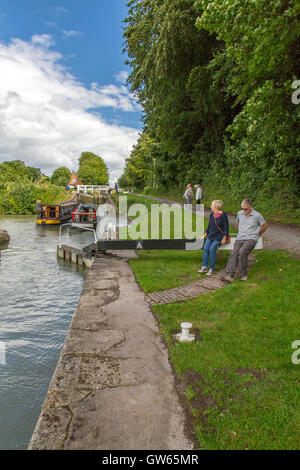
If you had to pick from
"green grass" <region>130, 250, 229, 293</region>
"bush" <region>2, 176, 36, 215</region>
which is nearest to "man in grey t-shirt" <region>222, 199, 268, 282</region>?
"green grass" <region>130, 250, 229, 293</region>

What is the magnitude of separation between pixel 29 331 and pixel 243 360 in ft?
15.9

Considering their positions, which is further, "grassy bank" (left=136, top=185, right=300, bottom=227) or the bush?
the bush

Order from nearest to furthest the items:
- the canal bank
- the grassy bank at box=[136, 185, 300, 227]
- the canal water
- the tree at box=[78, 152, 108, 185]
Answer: the canal bank < the canal water < the grassy bank at box=[136, 185, 300, 227] < the tree at box=[78, 152, 108, 185]

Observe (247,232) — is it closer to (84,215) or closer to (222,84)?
(222,84)

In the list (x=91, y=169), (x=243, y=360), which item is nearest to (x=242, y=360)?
(x=243, y=360)

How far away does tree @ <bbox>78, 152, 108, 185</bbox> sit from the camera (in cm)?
8681

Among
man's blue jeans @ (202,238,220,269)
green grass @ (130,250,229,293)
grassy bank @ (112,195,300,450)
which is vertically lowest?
grassy bank @ (112,195,300,450)

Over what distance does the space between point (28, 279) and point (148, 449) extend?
9245mm

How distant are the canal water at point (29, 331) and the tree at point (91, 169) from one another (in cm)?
7709

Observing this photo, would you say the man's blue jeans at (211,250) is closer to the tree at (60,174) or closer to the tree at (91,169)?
the tree at (91,169)

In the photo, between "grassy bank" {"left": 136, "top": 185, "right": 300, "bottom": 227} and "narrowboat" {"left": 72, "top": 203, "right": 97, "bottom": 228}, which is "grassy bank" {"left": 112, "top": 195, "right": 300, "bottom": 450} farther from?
"narrowboat" {"left": 72, "top": 203, "right": 97, "bottom": 228}

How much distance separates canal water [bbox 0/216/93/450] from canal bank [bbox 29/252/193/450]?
106cm

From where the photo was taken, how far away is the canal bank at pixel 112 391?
2203mm

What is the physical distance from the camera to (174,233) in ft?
37.9
